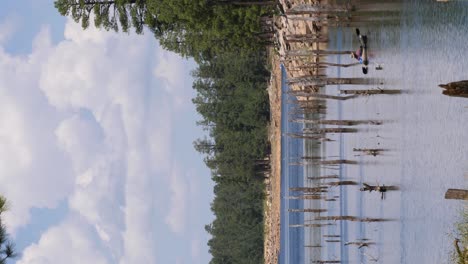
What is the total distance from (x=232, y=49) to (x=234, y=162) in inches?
1154

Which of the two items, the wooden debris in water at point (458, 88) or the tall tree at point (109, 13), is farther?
the tall tree at point (109, 13)

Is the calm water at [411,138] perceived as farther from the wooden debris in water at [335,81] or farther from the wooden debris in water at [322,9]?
the wooden debris in water at [322,9]

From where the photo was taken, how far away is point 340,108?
5275 cm

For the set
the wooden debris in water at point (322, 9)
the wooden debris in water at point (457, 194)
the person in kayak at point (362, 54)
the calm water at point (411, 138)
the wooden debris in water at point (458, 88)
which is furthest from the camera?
the wooden debris in water at point (322, 9)

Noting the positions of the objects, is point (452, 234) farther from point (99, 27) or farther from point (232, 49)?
point (232, 49)

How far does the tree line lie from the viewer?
6280 centimetres

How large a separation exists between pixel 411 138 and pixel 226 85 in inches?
2982

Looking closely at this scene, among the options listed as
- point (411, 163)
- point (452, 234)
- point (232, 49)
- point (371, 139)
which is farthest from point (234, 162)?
point (452, 234)

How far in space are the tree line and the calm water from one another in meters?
14.1

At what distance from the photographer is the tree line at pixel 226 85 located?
62803 mm

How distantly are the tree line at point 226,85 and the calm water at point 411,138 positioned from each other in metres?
14.1

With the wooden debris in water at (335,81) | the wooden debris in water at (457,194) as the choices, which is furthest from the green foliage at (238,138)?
the wooden debris in water at (457,194)

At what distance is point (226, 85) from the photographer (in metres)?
110

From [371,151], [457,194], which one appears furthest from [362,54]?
[457,194]
